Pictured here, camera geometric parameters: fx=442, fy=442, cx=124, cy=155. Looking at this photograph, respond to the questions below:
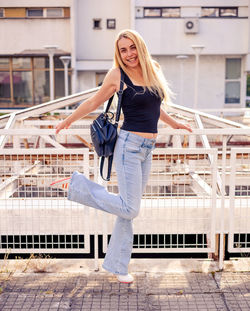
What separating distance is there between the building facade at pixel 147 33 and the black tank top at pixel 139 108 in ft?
69.0

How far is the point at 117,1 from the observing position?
2441cm

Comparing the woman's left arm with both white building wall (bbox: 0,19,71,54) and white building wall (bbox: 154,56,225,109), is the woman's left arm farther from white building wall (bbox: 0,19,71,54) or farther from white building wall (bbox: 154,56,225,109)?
white building wall (bbox: 0,19,71,54)

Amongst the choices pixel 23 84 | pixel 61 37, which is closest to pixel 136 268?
pixel 61 37

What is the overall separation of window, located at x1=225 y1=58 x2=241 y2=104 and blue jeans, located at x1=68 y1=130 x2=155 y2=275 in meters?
23.0

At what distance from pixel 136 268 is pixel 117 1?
892 inches

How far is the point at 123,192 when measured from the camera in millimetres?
3258

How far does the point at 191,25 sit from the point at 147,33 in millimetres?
2404

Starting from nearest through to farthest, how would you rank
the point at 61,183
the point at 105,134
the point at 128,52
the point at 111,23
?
the point at 128,52
the point at 105,134
the point at 61,183
the point at 111,23

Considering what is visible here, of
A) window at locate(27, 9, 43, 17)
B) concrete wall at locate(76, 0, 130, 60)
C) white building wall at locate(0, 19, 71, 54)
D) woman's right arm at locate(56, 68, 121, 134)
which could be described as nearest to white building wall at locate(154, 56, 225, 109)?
concrete wall at locate(76, 0, 130, 60)

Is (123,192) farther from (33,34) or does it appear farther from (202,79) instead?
(33,34)

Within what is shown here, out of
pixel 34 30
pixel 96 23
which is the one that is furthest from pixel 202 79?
pixel 34 30

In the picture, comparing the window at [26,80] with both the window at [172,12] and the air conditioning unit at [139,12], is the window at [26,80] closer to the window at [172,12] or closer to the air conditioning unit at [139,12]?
the air conditioning unit at [139,12]

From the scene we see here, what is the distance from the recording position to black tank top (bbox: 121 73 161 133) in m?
3.08

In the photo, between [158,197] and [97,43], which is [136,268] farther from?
[97,43]
